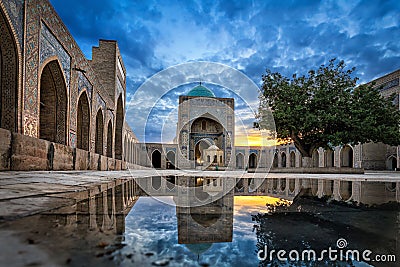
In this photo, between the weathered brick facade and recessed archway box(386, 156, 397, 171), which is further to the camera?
recessed archway box(386, 156, 397, 171)

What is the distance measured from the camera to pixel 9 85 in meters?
3.94

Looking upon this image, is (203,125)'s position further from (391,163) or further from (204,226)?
(204,226)

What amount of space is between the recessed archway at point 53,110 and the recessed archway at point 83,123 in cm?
167

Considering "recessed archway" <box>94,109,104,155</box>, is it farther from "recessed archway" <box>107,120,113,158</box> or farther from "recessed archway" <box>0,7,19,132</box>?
"recessed archway" <box>0,7,19,132</box>

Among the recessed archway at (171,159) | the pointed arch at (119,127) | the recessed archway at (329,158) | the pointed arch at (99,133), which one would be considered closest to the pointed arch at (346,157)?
the recessed archway at (329,158)

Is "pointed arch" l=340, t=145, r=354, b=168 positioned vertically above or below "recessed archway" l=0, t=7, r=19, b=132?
below

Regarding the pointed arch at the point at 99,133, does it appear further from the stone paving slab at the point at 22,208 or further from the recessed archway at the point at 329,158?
the recessed archway at the point at 329,158

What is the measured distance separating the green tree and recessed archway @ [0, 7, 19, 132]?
7.52 m

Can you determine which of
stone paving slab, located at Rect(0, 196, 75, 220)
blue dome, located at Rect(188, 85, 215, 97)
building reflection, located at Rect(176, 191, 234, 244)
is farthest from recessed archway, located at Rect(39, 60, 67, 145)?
blue dome, located at Rect(188, 85, 215, 97)

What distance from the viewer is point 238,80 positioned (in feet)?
15.4

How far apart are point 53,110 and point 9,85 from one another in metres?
2.21

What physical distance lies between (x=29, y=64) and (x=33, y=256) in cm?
485

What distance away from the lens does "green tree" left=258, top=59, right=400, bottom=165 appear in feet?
27.7

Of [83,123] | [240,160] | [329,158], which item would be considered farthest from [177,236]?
[240,160]
